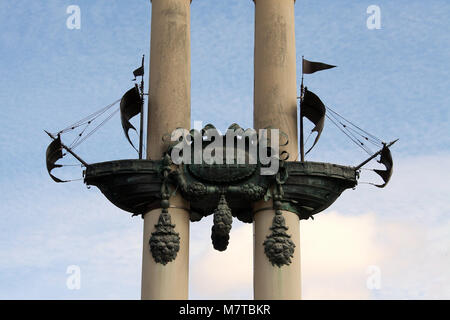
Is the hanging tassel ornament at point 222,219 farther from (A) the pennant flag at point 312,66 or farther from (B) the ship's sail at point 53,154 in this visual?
(A) the pennant flag at point 312,66

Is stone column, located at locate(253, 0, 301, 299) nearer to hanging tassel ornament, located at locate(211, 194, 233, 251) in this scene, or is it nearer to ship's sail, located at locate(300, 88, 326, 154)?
ship's sail, located at locate(300, 88, 326, 154)

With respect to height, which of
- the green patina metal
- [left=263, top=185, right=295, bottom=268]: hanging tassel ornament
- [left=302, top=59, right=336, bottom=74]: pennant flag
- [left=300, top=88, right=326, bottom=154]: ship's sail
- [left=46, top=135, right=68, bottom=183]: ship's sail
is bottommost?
[left=263, top=185, right=295, bottom=268]: hanging tassel ornament

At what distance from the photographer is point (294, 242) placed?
108ft

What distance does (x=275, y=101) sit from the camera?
34.4m

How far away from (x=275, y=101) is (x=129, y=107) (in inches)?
158

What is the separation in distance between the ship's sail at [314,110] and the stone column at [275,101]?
31 centimetres

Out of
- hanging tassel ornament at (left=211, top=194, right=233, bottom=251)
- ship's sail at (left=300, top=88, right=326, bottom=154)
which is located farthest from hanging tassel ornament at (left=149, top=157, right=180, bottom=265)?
ship's sail at (left=300, top=88, right=326, bottom=154)

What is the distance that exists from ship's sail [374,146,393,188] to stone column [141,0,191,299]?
5.23m

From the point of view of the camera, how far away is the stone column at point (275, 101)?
107 feet

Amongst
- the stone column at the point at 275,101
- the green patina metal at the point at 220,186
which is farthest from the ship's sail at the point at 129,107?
the stone column at the point at 275,101

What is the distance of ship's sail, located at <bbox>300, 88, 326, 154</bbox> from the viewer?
3459cm
